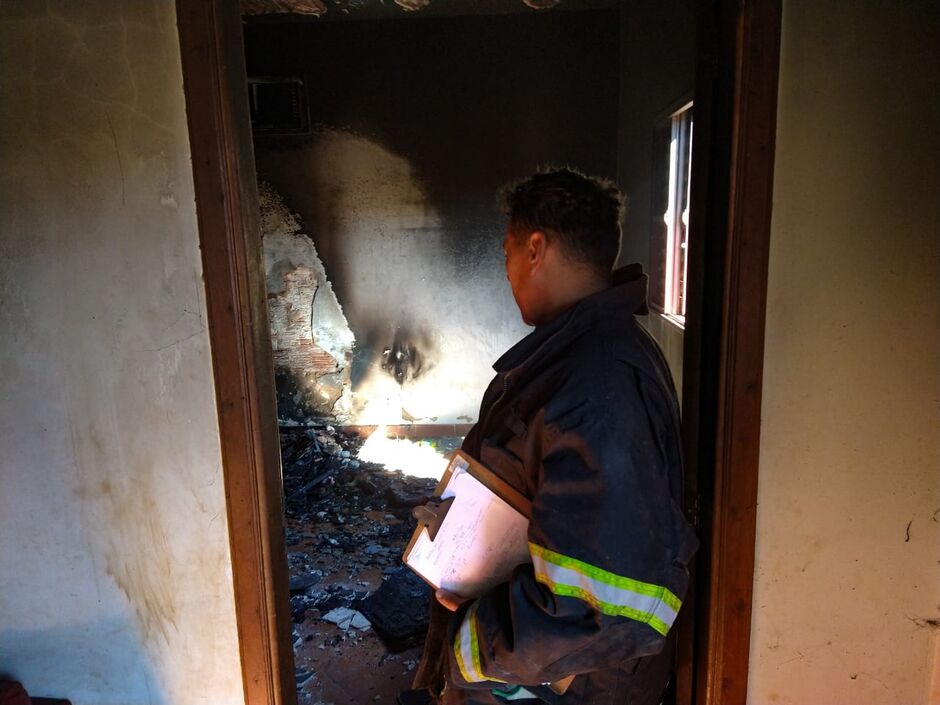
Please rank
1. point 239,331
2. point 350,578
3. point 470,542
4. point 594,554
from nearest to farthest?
point 594,554 < point 470,542 < point 239,331 < point 350,578

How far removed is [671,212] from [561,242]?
122 inches

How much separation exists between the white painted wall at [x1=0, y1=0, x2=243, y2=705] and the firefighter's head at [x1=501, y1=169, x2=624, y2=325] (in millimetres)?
776

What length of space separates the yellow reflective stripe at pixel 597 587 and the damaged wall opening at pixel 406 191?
3.25 metres

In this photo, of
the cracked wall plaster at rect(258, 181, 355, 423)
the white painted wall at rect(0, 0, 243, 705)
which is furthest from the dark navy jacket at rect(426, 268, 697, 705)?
the cracked wall plaster at rect(258, 181, 355, 423)

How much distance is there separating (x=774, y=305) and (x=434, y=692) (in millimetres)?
1269

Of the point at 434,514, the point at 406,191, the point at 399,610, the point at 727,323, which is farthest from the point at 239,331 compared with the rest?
the point at 406,191

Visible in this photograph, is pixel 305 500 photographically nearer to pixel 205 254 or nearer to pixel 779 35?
pixel 205 254

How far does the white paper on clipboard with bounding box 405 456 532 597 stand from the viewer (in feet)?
4.26

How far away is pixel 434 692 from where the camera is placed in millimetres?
1589

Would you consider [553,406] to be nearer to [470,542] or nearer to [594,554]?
[594,554]

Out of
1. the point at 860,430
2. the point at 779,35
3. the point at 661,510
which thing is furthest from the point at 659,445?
the point at 779,35

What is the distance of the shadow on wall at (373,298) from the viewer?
538 centimetres

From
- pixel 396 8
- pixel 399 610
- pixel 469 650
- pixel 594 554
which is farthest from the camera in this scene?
pixel 396 8

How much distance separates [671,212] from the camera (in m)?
4.18
